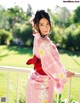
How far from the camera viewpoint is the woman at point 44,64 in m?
1.50

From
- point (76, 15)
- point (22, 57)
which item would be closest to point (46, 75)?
point (76, 15)

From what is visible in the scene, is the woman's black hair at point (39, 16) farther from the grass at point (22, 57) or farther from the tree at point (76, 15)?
the grass at point (22, 57)

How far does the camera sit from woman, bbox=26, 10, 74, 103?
150 cm

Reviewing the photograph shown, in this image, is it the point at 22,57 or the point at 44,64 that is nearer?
the point at 44,64

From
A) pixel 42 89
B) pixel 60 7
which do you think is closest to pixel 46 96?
pixel 42 89

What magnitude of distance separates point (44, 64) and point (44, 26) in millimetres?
202

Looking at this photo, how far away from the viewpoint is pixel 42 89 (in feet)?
5.11

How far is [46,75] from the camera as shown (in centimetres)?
154

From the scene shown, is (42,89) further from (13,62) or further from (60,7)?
(13,62)

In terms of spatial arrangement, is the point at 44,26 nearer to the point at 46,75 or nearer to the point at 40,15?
the point at 40,15

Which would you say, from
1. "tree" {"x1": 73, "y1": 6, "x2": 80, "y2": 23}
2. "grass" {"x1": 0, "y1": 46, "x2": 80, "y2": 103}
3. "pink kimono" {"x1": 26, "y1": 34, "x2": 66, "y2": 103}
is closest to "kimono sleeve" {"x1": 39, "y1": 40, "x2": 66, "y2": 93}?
"pink kimono" {"x1": 26, "y1": 34, "x2": 66, "y2": 103}

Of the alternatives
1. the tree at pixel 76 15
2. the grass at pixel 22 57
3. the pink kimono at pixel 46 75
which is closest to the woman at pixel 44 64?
the pink kimono at pixel 46 75

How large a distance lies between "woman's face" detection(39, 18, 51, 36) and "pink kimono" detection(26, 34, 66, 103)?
3 cm

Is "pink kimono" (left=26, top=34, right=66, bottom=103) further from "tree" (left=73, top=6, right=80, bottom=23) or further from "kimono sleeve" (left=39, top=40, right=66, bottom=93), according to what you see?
"tree" (left=73, top=6, right=80, bottom=23)
